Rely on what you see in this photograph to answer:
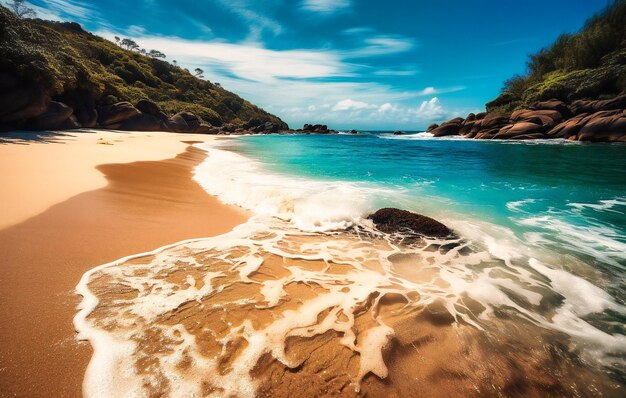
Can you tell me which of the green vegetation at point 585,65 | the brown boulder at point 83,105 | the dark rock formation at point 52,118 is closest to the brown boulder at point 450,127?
the green vegetation at point 585,65

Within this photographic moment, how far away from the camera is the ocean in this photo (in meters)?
2.24

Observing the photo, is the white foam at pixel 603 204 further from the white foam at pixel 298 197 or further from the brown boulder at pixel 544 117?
the brown boulder at pixel 544 117

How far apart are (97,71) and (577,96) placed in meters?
72.7

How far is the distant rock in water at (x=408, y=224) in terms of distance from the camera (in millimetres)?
5359

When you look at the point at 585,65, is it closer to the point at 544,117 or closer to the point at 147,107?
the point at 544,117

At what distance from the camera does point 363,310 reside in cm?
310

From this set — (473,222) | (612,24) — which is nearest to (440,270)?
(473,222)

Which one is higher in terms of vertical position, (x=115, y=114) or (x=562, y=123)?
(x=562, y=123)

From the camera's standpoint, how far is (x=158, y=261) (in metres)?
3.75

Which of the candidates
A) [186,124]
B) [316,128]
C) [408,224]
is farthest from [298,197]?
[316,128]

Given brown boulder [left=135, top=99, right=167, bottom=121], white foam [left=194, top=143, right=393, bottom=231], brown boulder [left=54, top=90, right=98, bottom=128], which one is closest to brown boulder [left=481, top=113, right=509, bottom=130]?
white foam [left=194, top=143, right=393, bottom=231]

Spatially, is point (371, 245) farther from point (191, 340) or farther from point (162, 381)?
point (162, 381)

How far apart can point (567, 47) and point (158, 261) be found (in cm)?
6624

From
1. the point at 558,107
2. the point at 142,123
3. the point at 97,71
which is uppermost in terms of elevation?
the point at 97,71
